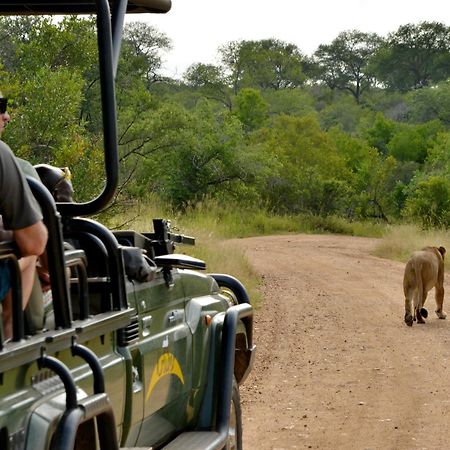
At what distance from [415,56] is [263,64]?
37.5 feet

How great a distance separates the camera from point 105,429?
3.55 m

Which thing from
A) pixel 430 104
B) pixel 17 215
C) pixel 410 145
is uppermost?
pixel 17 215

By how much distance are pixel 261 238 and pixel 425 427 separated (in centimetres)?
2374

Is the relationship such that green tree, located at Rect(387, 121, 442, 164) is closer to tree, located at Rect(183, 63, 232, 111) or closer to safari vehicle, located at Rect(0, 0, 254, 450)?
tree, located at Rect(183, 63, 232, 111)

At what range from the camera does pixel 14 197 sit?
Result: 3.36 metres

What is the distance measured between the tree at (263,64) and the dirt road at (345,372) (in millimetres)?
53341

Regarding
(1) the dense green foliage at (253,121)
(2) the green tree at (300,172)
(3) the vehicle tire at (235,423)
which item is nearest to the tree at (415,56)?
(1) the dense green foliage at (253,121)

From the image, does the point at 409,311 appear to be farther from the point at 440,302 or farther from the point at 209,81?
the point at 209,81

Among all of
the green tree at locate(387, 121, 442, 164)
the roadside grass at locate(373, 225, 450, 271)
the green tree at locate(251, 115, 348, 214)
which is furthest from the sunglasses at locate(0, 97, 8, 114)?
the green tree at locate(387, 121, 442, 164)

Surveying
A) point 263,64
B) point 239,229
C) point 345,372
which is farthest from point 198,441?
point 263,64

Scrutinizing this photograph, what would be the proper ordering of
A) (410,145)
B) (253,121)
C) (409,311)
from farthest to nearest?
(253,121), (410,145), (409,311)

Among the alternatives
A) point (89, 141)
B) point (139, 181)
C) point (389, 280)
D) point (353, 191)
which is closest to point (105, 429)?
point (89, 141)

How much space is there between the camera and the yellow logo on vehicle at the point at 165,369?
449 cm

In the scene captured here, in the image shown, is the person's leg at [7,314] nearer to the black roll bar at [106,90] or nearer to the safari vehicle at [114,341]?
the safari vehicle at [114,341]
